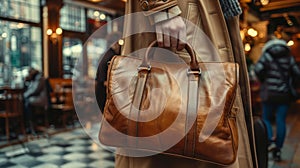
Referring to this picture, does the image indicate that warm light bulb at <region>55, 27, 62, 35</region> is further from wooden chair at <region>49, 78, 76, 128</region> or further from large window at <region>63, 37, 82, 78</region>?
wooden chair at <region>49, 78, 76, 128</region>

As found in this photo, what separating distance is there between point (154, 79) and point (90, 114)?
233 inches

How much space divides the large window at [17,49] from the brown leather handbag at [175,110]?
266 inches

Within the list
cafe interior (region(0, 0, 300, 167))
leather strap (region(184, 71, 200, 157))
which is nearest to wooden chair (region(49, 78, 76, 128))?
cafe interior (region(0, 0, 300, 167))

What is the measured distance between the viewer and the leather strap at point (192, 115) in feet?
2.41

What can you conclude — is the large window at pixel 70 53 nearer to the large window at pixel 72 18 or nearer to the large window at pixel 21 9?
the large window at pixel 72 18

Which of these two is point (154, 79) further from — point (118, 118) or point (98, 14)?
point (98, 14)

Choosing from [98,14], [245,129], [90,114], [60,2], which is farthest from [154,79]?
[98,14]

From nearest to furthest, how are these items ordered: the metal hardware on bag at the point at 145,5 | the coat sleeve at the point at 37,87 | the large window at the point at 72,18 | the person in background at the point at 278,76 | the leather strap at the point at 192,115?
the leather strap at the point at 192,115 < the metal hardware on bag at the point at 145,5 < the person in background at the point at 278,76 < the coat sleeve at the point at 37,87 < the large window at the point at 72,18

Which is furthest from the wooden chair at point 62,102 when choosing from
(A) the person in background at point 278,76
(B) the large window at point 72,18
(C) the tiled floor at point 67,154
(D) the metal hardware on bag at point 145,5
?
(D) the metal hardware on bag at point 145,5

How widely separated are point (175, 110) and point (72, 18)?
28.5 feet

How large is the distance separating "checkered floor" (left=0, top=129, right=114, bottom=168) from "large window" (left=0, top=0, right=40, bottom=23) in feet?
12.6

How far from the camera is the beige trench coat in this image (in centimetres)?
90

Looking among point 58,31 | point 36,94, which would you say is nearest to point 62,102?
point 36,94

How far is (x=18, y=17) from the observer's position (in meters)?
7.33
